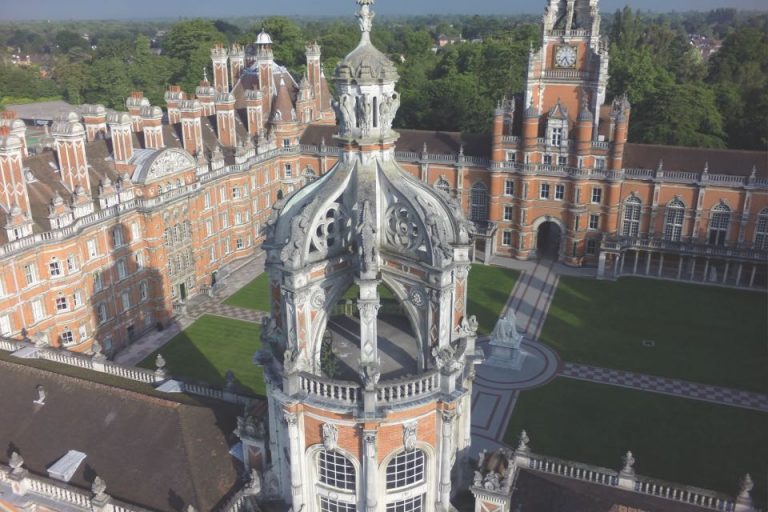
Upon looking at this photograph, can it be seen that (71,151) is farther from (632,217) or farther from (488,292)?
(632,217)

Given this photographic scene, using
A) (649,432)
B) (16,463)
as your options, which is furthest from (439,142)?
(16,463)

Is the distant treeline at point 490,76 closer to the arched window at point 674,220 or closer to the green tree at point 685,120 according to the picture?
the green tree at point 685,120

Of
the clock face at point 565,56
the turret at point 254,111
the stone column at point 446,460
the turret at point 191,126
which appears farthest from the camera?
the turret at point 254,111

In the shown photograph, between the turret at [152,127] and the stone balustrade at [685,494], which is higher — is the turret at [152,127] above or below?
above

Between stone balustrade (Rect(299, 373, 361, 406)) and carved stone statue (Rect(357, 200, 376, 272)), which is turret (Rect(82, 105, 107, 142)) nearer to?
carved stone statue (Rect(357, 200, 376, 272))

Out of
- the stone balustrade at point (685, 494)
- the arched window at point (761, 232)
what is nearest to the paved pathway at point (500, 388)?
the stone balustrade at point (685, 494)

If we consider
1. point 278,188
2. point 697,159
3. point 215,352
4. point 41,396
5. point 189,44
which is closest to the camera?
point 41,396
